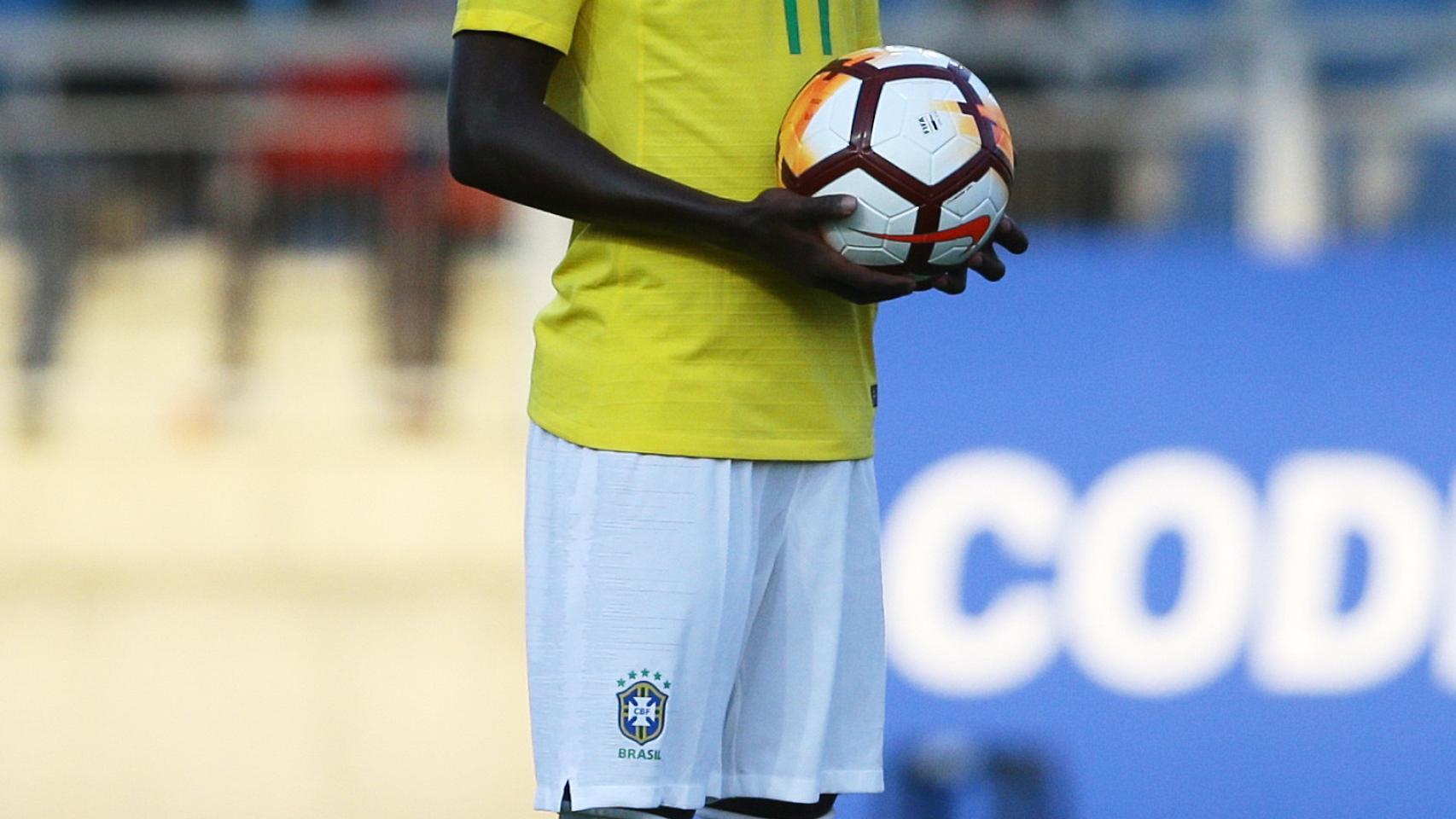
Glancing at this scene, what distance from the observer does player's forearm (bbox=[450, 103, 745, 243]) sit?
2182mm

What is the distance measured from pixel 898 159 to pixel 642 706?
0.70m

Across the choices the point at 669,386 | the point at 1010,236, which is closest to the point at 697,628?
the point at 669,386

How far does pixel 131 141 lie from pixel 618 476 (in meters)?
5.53

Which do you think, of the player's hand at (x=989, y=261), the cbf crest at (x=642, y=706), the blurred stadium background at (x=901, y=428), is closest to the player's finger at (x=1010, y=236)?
the player's hand at (x=989, y=261)

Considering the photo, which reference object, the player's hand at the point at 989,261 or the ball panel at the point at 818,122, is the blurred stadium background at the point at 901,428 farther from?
the ball panel at the point at 818,122

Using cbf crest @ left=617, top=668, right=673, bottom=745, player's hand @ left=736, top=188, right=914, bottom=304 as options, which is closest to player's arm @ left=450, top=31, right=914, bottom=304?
player's hand @ left=736, top=188, right=914, bottom=304

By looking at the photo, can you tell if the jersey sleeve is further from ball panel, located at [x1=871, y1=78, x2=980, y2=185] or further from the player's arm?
ball panel, located at [x1=871, y1=78, x2=980, y2=185]

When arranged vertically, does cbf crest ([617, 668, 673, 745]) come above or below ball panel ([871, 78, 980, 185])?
below

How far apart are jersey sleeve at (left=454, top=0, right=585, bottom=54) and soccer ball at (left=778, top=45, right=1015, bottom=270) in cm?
28

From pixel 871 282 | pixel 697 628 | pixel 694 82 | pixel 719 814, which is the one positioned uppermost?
pixel 694 82

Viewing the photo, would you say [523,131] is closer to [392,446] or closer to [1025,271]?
[1025,271]

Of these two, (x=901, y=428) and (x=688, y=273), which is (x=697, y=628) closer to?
(x=688, y=273)

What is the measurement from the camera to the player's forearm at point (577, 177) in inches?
85.9

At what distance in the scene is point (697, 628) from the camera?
88.4 inches
